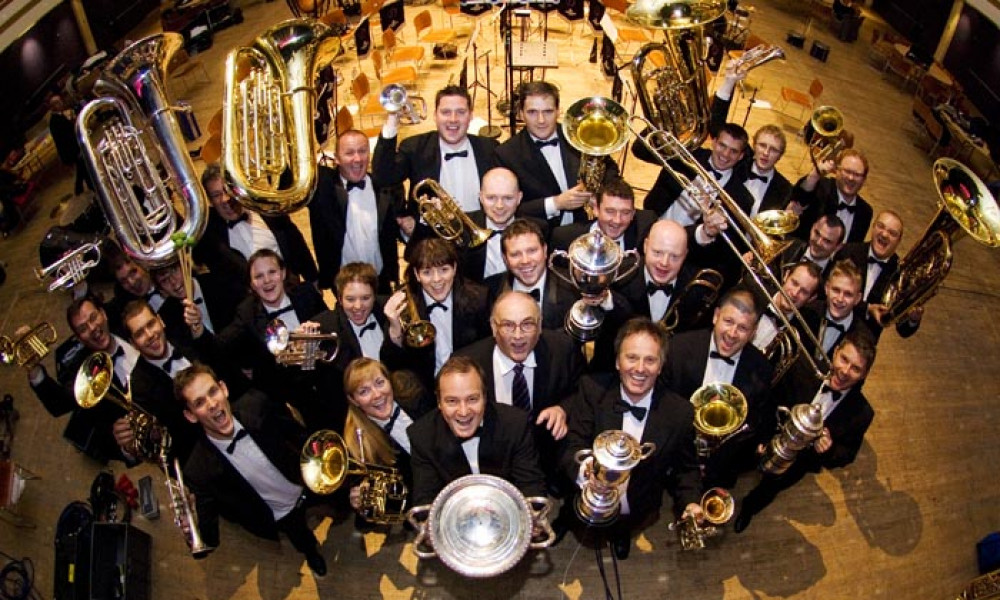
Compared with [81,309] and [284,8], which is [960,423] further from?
[284,8]

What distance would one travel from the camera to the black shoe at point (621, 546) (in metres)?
4.72

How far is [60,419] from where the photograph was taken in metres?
5.84

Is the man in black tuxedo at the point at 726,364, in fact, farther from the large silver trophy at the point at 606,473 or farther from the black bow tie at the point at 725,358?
the large silver trophy at the point at 606,473

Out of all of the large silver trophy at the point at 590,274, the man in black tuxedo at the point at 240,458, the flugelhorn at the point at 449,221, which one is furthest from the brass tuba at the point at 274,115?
the large silver trophy at the point at 590,274

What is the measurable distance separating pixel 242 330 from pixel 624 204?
9.92 feet

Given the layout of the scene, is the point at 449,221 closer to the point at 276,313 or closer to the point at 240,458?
the point at 276,313

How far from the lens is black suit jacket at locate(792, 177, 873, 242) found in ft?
18.9

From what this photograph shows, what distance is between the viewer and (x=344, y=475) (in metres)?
3.77

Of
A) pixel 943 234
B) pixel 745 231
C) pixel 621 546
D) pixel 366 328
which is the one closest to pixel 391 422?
pixel 366 328

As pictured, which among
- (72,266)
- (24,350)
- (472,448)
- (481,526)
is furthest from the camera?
(72,266)

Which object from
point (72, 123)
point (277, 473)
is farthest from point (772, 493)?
point (72, 123)

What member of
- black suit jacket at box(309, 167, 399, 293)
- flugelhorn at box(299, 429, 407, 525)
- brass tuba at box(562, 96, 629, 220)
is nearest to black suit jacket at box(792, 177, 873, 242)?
brass tuba at box(562, 96, 629, 220)

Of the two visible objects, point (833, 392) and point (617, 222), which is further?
point (617, 222)

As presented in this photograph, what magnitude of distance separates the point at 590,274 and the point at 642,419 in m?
1.00
